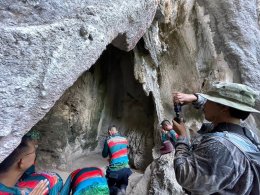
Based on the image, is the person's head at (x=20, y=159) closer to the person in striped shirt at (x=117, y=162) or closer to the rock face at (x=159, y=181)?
the person in striped shirt at (x=117, y=162)

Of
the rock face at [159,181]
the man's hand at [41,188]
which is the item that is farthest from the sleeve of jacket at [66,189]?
the rock face at [159,181]

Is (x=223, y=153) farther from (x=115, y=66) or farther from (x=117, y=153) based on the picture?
(x=115, y=66)

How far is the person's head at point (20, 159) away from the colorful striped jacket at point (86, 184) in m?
0.26

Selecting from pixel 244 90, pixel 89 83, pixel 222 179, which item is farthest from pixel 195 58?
pixel 222 179

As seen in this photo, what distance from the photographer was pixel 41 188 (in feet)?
5.02

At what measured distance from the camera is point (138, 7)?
2.39 meters

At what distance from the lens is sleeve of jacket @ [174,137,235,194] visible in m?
1.39

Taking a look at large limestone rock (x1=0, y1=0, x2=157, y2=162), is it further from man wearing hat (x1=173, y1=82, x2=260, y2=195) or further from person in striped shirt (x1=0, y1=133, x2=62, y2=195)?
man wearing hat (x1=173, y1=82, x2=260, y2=195)

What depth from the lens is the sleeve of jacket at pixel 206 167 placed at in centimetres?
139

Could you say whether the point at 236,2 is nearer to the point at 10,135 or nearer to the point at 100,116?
the point at 100,116

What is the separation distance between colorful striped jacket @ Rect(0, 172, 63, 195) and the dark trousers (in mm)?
1130

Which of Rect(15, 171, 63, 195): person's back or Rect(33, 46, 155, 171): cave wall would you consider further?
Rect(33, 46, 155, 171): cave wall

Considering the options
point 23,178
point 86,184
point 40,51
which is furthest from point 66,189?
point 40,51

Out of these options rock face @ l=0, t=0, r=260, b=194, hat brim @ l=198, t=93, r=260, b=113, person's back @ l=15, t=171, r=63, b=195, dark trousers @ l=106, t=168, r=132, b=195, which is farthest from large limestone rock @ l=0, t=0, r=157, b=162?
dark trousers @ l=106, t=168, r=132, b=195
